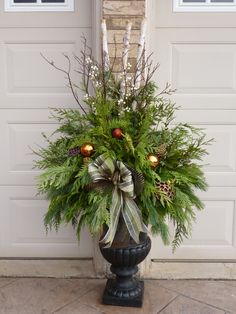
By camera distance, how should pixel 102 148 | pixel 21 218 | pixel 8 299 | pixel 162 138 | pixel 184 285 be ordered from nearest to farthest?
1. pixel 102 148
2. pixel 162 138
3. pixel 8 299
4. pixel 184 285
5. pixel 21 218

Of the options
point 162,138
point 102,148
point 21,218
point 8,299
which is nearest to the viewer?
point 102,148

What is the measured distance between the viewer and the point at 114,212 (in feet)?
7.97

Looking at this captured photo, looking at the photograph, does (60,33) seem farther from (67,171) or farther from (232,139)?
(232,139)

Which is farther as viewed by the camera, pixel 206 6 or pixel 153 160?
pixel 206 6

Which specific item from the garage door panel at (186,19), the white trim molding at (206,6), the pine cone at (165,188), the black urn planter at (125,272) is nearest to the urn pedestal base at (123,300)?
the black urn planter at (125,272)

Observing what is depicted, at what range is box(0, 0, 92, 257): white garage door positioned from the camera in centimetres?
319

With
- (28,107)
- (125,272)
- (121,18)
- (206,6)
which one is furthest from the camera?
(28,107)

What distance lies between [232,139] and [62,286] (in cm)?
161

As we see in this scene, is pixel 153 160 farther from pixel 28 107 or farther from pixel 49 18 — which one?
pixel 49 18

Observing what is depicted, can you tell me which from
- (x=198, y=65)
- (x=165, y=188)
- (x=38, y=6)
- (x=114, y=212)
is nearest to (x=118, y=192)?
(x=114, y=212)

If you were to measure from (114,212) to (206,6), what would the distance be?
167cm

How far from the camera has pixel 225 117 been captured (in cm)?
328

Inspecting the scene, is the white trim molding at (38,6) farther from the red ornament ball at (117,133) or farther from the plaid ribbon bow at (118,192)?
the plaid ribbon bow at (118,192)

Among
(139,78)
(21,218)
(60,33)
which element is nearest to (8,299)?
(21,218)
